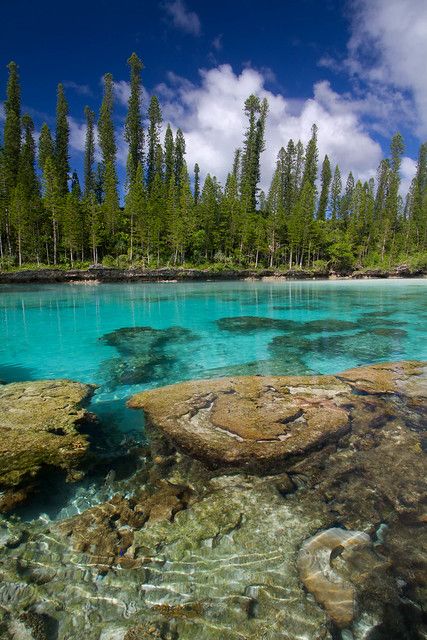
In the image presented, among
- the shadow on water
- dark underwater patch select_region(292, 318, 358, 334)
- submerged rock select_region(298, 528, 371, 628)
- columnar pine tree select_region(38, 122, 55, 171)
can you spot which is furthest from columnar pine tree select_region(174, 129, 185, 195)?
submerged rock select_region(298, 528, 371, 628)

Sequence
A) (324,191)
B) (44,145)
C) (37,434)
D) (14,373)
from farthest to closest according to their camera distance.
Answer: (324,191)
(44,145)
(14,373)
(37,434)

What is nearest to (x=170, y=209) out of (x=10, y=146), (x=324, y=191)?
(x=10, y=146)

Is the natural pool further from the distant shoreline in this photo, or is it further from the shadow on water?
the distant shoreline

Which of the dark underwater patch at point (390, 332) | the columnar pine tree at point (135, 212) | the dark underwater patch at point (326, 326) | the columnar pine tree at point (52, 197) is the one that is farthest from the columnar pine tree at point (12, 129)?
the dark underwater patch at point (390, 332)

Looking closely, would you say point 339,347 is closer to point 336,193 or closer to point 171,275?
point 171,275

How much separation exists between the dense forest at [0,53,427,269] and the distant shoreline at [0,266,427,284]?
7.25 ft

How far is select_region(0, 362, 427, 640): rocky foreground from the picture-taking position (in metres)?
2.35

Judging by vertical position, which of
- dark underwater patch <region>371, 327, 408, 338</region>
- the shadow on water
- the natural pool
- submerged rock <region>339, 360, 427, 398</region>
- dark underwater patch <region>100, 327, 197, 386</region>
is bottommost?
Result: the shadow on water

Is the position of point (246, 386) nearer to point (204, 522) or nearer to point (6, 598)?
point (204, 522)

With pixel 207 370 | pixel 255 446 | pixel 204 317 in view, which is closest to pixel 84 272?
pixel 204 317

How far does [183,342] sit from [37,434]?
7.54m

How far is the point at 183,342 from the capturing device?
12180 mm

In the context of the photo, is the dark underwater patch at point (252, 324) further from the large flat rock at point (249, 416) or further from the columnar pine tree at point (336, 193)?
the columnar pine tree at point (336, 193)

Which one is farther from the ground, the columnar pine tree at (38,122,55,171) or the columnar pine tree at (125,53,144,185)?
the columnar pine tree at (125,53,144,185)
